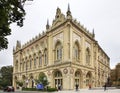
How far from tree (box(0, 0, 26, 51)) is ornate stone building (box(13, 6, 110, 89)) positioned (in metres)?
41.3

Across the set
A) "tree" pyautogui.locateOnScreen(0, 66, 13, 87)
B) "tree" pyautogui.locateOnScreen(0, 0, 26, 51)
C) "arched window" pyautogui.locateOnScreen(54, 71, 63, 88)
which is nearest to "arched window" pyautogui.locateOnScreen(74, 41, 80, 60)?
"arched window" pyautogui.locateOnScreen(54, 71, 63, 88)

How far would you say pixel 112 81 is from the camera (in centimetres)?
6850

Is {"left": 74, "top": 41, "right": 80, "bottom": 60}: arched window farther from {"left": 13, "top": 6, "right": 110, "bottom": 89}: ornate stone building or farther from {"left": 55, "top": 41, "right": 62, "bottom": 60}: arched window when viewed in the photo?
{"left": 55, "top": 41, "right": 62, "bottom": 60}: arched window

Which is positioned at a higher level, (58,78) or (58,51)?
(58,51)

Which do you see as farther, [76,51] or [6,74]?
[6,74]

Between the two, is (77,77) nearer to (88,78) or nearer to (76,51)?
(76,51)

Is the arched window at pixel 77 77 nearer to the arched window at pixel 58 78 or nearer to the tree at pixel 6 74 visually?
the arched window at pixel 58 78

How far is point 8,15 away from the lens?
14.6 metres

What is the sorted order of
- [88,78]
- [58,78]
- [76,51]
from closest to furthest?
[58,78] → [76,51] → [88,78]

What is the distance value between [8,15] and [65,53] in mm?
43982

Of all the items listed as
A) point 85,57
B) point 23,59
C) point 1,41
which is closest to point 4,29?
point 1,41

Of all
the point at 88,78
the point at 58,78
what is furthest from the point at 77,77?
the point at 88,78

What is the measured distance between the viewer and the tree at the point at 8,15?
1417 cm

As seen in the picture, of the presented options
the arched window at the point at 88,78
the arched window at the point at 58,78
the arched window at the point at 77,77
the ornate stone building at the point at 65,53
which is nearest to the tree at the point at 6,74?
the ornate stone building at the point at 65,53
